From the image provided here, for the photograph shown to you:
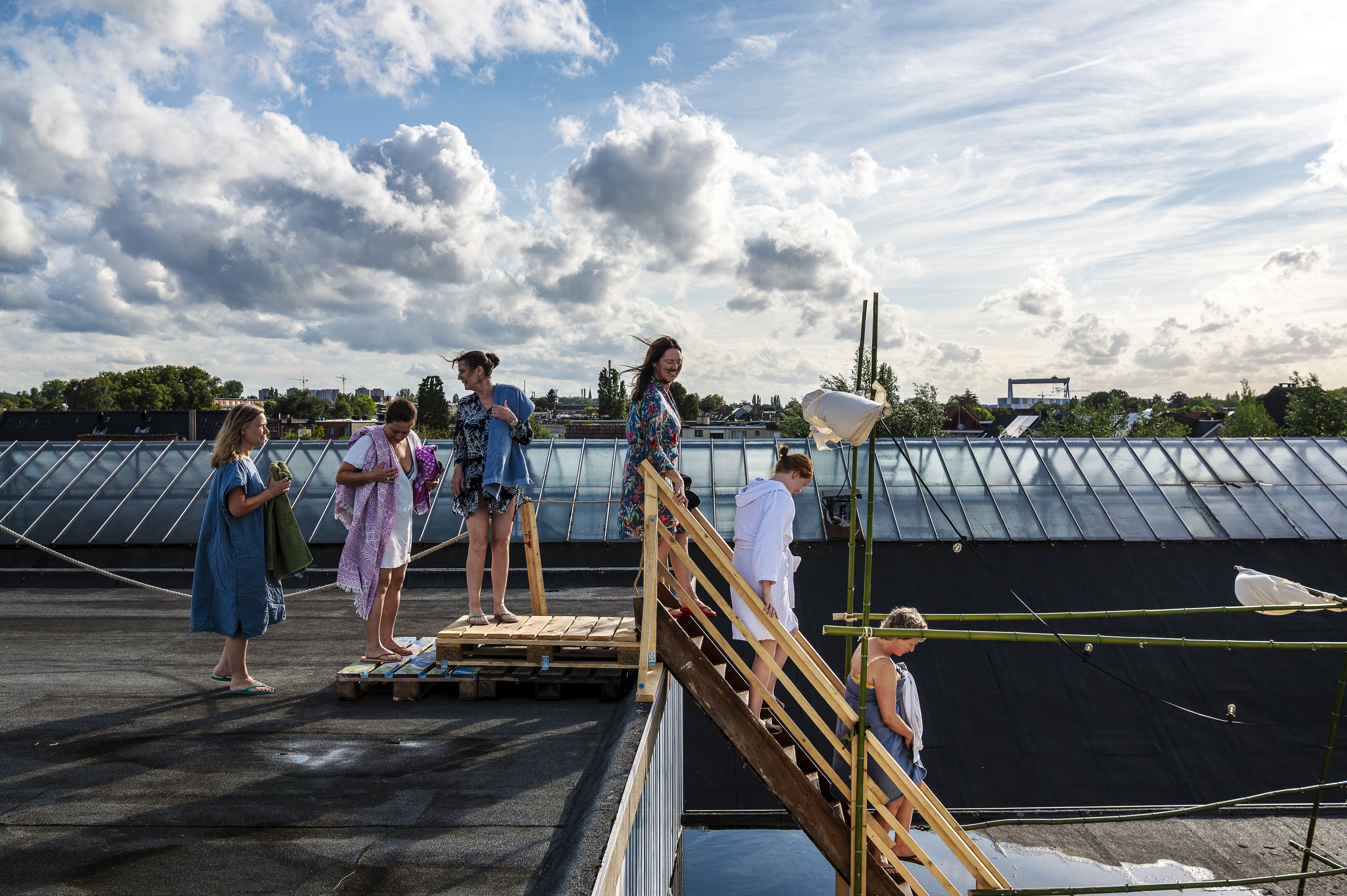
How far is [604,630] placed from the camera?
4844mm

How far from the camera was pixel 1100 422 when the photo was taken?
158ft

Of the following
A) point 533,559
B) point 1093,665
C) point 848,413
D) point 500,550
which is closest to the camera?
point 848,413

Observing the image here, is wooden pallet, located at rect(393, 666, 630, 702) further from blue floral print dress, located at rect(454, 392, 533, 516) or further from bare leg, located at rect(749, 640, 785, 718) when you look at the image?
blue floral print dress, located at rect(454, 392, 533, 516)

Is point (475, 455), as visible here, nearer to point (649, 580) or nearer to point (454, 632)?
point (454, 632)

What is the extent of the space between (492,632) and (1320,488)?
15622mm

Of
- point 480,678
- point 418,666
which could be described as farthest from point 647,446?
point 418,666

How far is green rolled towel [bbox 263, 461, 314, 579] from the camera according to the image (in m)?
4.66

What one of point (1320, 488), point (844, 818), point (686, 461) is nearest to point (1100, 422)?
point (1320, 488)

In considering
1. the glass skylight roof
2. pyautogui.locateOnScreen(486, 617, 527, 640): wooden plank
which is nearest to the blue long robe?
pyautogui.locateOnScreen(486, 617, 527, 640): wooden plank

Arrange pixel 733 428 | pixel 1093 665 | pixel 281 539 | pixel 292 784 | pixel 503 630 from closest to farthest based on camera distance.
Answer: pixel 292 784
pixel 281 539
pixel 503 630
pixel 1093 665
pixel 733 428

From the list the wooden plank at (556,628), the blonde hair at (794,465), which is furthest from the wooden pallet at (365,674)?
the blonde hair at (794,465)

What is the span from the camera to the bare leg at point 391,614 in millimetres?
5105

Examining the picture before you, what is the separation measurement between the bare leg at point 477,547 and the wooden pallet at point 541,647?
9.2 inches

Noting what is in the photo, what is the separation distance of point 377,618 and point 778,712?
2.75 metres
